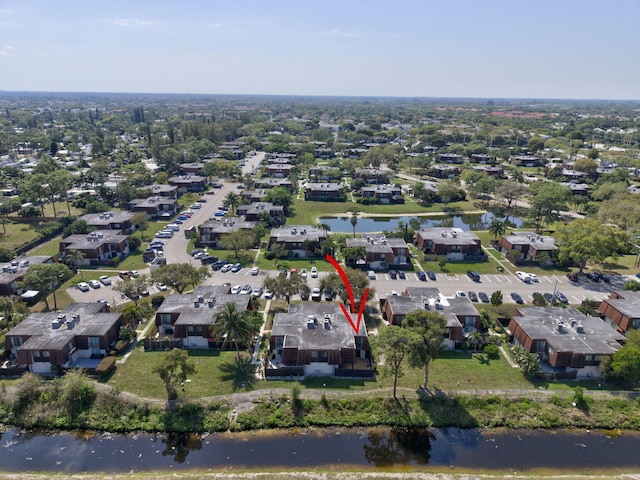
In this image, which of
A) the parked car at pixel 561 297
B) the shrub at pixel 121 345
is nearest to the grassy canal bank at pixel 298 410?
the shrub at pixel 121 345

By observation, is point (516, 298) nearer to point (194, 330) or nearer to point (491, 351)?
point (491, 351)

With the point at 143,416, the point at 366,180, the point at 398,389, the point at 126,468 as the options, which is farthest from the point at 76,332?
the point at 366,180

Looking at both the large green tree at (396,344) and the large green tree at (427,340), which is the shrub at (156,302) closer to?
the large green tree at (396,344)

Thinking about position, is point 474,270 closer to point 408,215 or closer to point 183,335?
point 408,215

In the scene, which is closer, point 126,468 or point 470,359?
point 126,468

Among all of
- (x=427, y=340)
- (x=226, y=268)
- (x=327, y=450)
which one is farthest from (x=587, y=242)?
(x=226, y=268)

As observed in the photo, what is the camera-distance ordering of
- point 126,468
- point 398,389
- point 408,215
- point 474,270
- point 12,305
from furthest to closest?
point 408,215 → point 474,270 → point 12,305 → point 398,389 → point 126,468

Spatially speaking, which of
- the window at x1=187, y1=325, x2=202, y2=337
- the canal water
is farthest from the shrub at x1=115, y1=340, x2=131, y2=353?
the canal water
